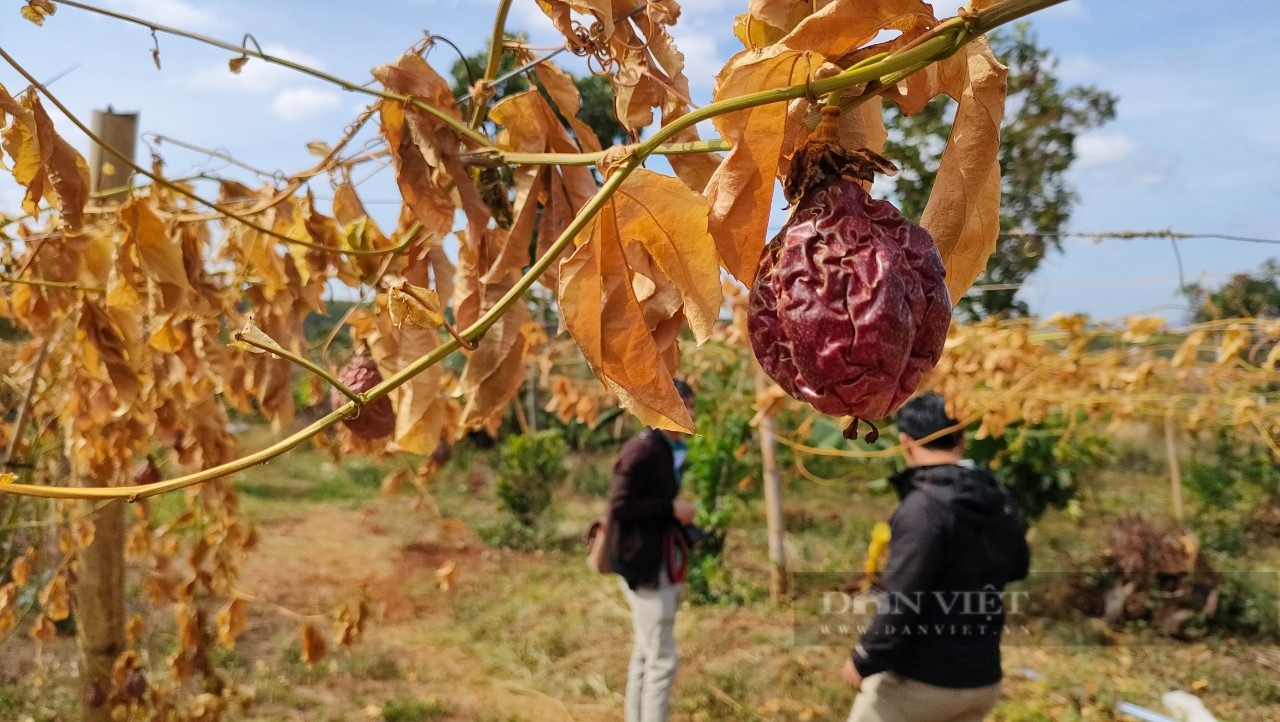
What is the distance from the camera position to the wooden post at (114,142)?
6.50 ft

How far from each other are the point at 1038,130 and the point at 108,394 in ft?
35.0

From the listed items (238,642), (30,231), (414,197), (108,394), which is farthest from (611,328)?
(238,642)

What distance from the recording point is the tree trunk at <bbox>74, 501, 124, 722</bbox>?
212 cm

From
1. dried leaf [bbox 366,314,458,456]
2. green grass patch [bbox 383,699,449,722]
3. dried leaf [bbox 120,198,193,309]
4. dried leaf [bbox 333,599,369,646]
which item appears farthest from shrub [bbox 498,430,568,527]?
dried leaf [bbox 366,314,458,456]

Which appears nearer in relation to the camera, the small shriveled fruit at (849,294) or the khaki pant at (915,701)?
the small shriveled fruit at (849,294)

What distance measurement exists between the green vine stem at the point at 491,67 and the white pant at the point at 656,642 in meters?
2.50

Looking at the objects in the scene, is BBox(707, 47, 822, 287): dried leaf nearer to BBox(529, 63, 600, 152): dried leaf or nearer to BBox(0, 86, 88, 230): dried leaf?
BBox(529, 63, 600, 152): dried leaf

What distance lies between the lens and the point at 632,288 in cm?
66

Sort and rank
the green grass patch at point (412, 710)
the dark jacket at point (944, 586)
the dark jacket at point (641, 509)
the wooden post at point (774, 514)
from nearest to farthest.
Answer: the dark jacket at point (944, 586) → the dark jacket at point (641, 509) → the green grass patch at point (412, 710) → the wooden post at point (774, 514)

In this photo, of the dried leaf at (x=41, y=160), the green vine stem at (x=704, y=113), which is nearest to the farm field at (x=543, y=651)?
the dried leaf at (x=41, y=160)

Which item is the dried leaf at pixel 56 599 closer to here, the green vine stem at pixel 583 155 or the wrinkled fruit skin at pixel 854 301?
the green vine stem at pixel 583 155

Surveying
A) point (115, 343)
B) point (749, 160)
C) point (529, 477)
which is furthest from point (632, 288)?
point (529, 477)

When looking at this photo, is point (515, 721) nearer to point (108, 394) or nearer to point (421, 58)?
point (108, 394)

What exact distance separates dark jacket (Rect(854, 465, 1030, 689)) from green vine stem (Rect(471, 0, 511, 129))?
173 centimetres
